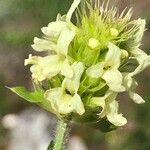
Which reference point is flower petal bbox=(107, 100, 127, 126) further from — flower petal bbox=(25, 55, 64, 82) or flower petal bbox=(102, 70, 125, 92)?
flower petal bbox=(25, 55, 64, 82)

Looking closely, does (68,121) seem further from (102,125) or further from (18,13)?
(18,13)

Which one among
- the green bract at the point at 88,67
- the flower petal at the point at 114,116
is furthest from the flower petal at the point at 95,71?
the flower petal at the point at 114,116

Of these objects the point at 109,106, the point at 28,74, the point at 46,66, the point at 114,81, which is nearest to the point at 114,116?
the point at 109,106

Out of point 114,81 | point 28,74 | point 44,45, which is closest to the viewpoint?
point 114,81

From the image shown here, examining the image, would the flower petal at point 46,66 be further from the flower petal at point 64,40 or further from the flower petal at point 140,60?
the flower petal at point 140,60

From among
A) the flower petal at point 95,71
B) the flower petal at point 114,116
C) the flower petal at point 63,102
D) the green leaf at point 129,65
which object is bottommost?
the flower petal at point 114,116

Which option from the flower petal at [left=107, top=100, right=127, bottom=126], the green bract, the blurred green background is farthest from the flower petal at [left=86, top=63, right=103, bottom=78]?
the blurred green background

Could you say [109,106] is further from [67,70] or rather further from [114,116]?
[67,70]
